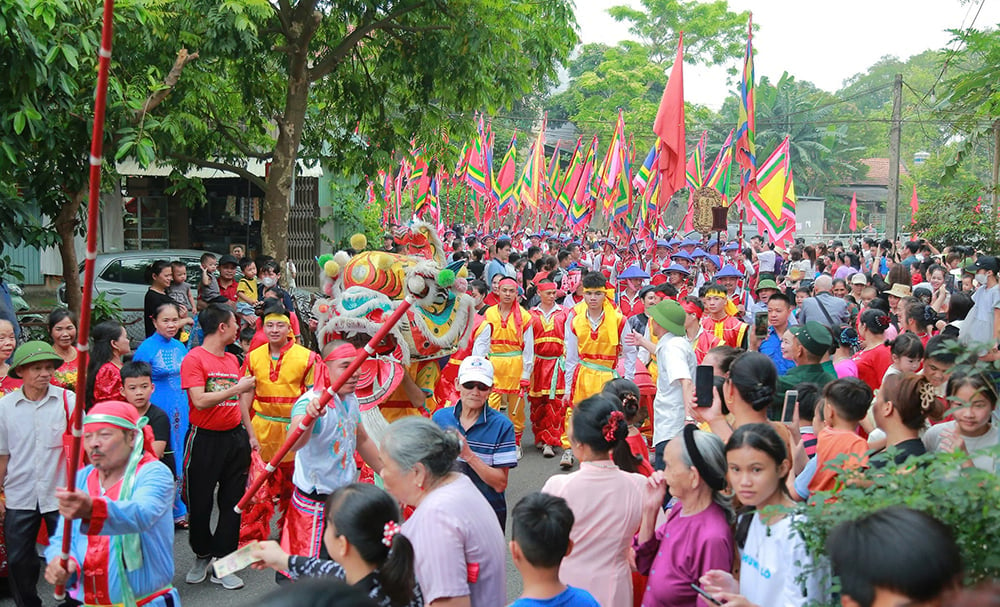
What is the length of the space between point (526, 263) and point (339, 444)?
10571mm

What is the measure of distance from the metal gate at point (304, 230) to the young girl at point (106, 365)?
637 inches

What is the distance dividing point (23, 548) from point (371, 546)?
3.25m

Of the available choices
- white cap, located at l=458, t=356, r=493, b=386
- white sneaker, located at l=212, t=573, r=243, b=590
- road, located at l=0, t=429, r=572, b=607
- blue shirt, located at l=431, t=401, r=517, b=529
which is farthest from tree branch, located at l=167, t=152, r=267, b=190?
blue shirt, located at l=431, t=401, r=517, b=529

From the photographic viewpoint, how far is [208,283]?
38.9 feet

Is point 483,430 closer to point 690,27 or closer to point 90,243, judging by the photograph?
point 90,243

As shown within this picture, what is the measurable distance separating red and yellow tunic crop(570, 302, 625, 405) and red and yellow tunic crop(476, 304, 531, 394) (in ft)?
1.99

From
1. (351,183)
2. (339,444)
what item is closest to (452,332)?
(339,444)

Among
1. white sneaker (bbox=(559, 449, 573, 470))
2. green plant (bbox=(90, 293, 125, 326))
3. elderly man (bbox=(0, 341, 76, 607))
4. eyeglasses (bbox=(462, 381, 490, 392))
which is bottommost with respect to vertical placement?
white sneaker (bbox=(559, 449, 573, 470))

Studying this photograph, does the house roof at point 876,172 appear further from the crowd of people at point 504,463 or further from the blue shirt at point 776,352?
the blue shirt at point 776,352

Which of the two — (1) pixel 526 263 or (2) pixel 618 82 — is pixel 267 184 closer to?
(1) pixel 526 263

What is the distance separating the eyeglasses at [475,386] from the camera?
5191 millimetres

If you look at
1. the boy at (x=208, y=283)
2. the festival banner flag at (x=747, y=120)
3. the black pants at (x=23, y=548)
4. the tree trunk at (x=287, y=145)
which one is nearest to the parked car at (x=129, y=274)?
the tree trunk at (x=287, y=145)

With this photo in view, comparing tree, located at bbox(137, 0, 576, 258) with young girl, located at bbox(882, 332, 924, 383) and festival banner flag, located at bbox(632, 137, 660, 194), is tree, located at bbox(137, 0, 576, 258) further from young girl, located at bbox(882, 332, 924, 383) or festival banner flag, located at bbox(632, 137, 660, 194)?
young girl, located at bbox(882, 332, 924, 383)

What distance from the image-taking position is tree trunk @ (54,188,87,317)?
9.42 metres
